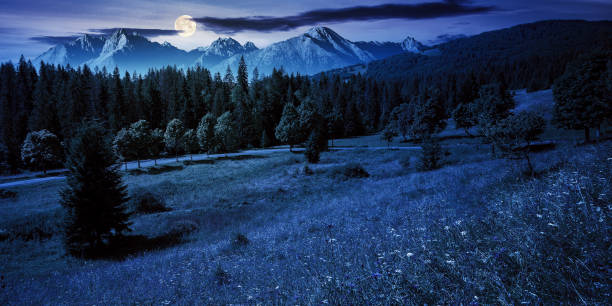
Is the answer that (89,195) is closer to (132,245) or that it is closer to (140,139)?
(132,245)

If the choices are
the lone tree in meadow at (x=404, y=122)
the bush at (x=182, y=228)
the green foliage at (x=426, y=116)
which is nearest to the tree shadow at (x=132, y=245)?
the bush at (x=182, y=228)

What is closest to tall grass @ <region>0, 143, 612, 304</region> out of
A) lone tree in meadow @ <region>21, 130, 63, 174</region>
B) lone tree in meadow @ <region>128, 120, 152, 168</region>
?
lone tree in meadow @ <region>128, 120, 152, 168</region>

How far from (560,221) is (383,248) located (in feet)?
10.6

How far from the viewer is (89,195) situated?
18.0 meters

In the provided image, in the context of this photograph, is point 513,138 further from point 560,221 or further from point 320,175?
point 320,175

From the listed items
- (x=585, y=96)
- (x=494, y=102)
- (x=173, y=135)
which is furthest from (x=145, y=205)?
(x=585, y=96)

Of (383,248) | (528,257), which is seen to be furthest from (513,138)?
(528,257)

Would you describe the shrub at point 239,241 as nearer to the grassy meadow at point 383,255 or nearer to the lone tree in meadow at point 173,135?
the grassy meadow at point 383,255

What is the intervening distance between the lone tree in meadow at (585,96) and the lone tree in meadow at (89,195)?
50701 millimetres

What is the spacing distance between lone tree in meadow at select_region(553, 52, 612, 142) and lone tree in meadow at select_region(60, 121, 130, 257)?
50701 millimetres

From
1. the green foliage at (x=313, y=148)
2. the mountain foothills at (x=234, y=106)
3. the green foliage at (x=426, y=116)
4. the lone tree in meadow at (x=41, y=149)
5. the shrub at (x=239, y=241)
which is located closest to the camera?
the shrub at (x=239, y=241)

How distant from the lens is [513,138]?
55.4 feet

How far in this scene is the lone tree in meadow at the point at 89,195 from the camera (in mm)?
17531

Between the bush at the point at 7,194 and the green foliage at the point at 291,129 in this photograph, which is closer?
the bush at the point at 7,194
